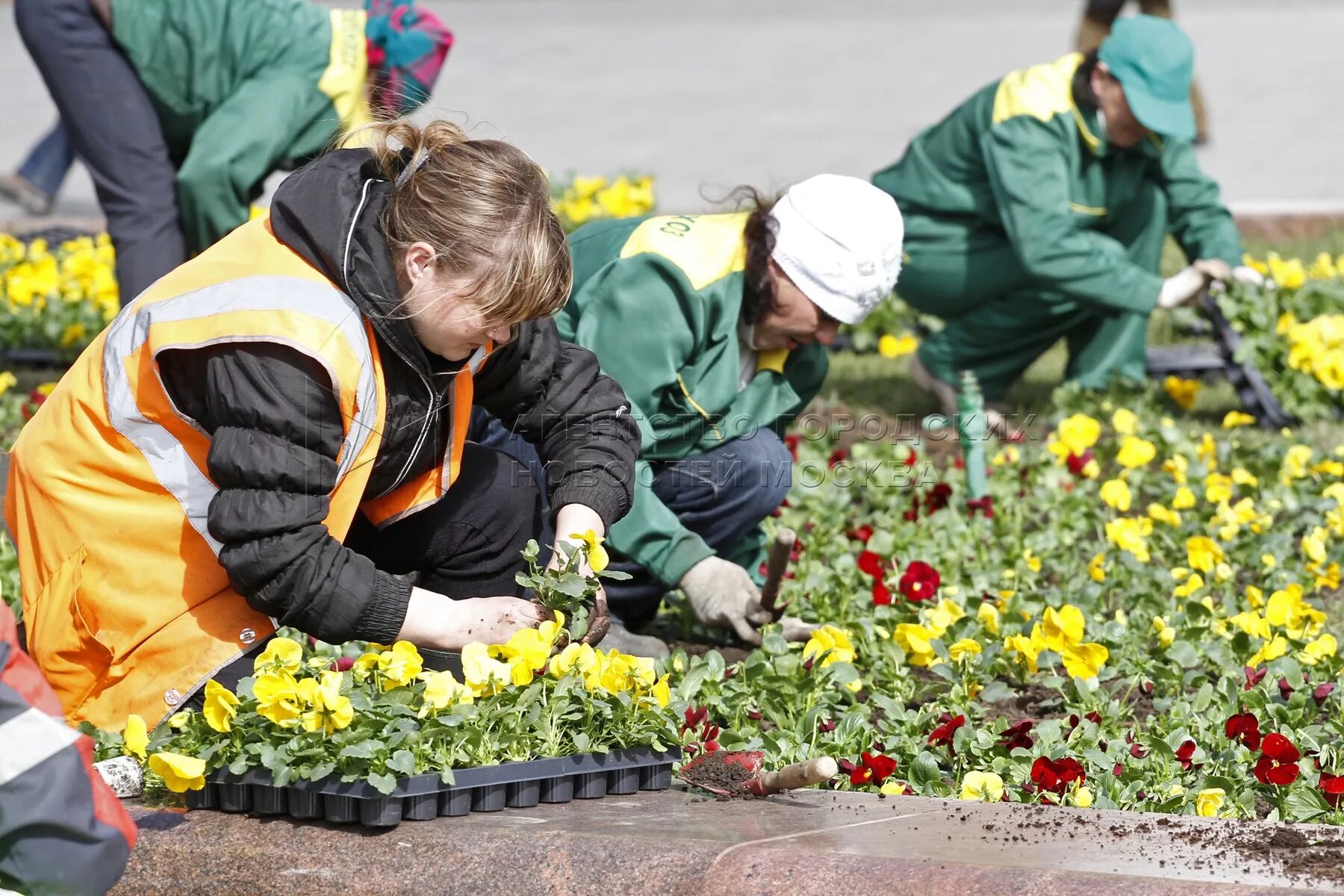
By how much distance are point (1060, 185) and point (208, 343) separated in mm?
3125

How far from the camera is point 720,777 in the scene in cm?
230

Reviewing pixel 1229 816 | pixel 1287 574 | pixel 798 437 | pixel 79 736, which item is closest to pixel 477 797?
pixel 79 736

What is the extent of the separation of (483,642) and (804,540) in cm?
156

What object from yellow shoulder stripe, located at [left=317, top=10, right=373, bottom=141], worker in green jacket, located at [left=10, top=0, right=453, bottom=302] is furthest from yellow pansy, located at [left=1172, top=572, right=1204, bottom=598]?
yellow shoulder stripe, located at [left=317, top=10, right=373, bottom=141]

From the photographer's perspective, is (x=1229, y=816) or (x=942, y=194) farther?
(x=942, y=194)

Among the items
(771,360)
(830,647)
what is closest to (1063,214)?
(771,360)

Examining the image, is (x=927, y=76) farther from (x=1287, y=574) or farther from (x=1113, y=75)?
(x=1287, y=574)

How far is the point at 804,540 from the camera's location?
3.77m

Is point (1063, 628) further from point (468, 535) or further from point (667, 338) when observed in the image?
point (468, 535)

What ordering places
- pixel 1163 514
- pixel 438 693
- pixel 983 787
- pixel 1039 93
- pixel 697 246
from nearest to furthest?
pixel 438 693 < pixel 983 787 < pixel 697 246 < pixel 1163 514 < pixel 1039 93

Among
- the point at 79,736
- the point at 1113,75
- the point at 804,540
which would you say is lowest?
the point at 804,540

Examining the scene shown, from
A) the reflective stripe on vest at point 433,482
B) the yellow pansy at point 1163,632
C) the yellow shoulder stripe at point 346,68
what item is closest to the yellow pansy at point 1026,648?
the yellow pansy at point 1163,632

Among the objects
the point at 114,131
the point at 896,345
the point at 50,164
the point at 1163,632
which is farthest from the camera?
the point at 50,164

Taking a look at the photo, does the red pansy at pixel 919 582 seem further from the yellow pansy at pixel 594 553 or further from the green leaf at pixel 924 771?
the yellow pansy at pixel 594 553
